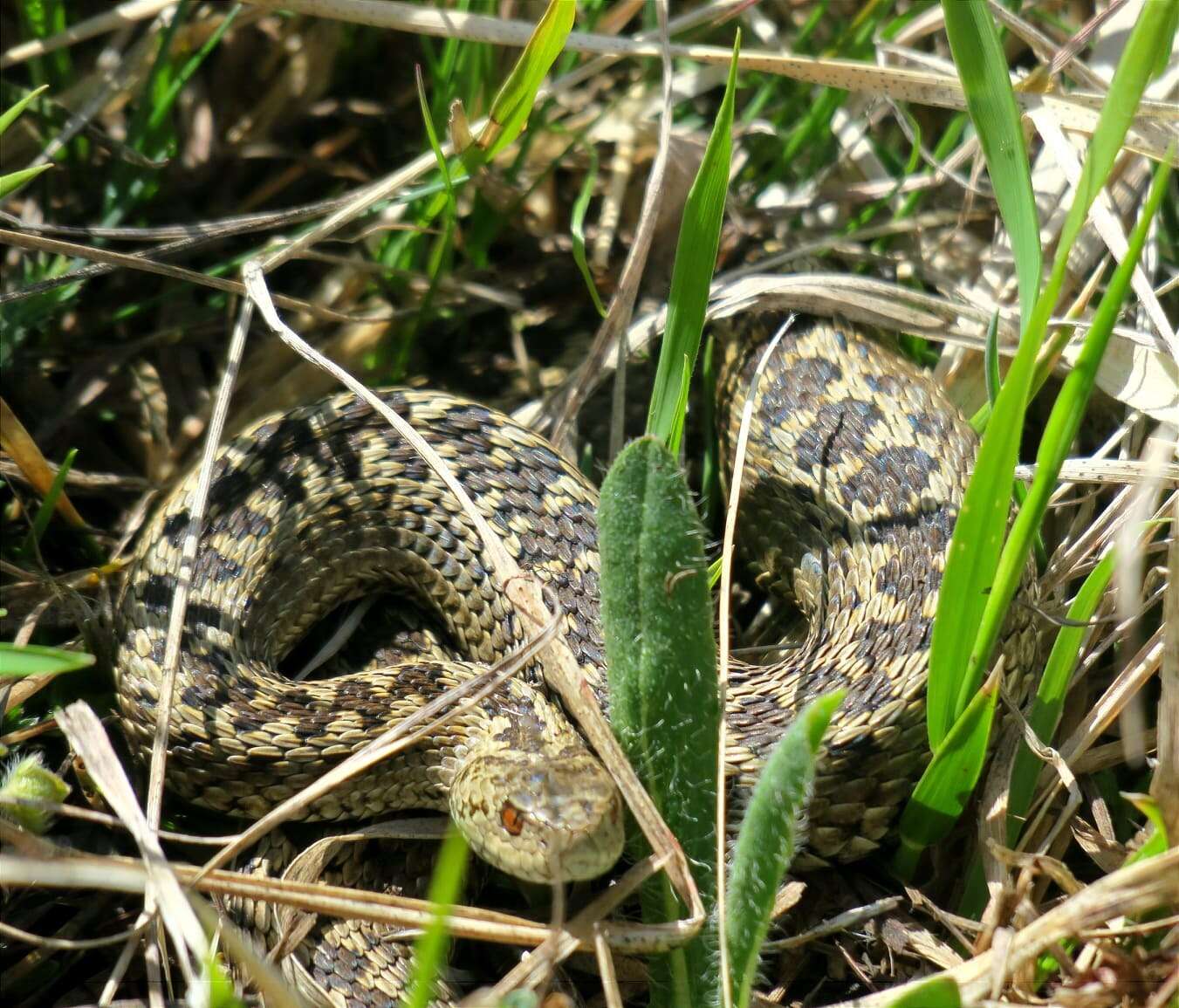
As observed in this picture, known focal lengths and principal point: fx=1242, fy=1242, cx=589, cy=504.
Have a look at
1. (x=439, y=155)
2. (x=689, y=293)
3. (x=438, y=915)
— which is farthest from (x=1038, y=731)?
(x=439, y=155)

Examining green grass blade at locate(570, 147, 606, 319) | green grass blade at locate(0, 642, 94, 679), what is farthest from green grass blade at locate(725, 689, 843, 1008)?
green grass blade at locate(570, 147, 606, 319)

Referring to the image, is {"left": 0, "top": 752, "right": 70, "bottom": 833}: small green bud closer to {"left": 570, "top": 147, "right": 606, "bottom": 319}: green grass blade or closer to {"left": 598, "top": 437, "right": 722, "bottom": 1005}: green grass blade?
{"left": 598, "top": 437, "right": 722, "bottom": 1005}: green grass blade

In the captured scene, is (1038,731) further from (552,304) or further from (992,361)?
(552,304)

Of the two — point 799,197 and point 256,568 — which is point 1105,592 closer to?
point 799,197

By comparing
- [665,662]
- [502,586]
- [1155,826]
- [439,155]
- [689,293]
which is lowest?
[1155,826]

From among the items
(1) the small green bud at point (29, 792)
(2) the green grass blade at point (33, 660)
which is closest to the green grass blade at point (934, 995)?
(2) the green grass blade at point (33, 660)

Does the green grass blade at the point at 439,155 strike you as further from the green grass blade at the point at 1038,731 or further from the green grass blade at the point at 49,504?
the green grass blade at the point at 1038,731
